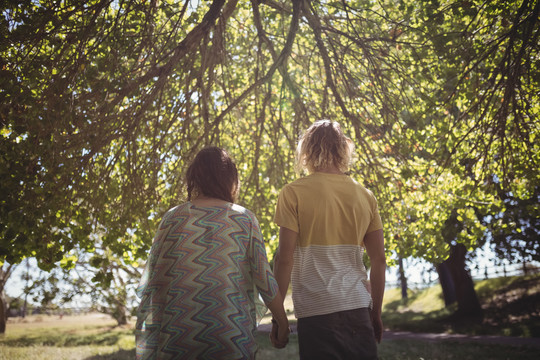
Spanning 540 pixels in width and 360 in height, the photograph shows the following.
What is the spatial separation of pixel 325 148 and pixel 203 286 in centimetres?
112

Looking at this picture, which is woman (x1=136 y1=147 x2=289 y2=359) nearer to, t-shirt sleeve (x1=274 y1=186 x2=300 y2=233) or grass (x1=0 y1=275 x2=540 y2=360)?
t-shirt sleeve (x1=274 y1=186 x2=300 y2=233)

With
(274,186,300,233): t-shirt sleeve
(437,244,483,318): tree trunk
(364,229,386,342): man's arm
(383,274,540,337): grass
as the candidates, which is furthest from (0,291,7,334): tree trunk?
(364,229,386,342): man's arm

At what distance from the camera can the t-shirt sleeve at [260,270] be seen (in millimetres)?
2580

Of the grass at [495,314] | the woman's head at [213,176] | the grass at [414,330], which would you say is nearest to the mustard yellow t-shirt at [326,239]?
the woman's head at [213,176]

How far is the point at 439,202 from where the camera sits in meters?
9.11

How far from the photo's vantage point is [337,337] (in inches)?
93.3

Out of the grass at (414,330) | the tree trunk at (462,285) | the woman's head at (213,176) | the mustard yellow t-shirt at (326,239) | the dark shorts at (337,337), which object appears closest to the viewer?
the dark shorts at (337,337)

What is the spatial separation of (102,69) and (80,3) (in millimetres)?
828

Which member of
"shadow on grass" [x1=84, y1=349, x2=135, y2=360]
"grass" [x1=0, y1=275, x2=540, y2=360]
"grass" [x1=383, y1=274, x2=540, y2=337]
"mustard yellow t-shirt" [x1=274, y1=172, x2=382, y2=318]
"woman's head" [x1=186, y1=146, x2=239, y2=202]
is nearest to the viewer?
"mustard yellow t-shirt" [x1=274, y1=172, x2=382, y2=318]

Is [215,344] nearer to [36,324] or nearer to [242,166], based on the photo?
[242,166]

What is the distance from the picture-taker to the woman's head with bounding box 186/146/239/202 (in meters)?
2.73

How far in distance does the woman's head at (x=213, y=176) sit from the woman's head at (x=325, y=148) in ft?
1.59

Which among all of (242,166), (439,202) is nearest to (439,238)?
(439,202)

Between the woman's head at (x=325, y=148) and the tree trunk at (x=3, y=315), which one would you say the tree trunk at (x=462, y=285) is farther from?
the tree trunk at (x=3, y=315)
